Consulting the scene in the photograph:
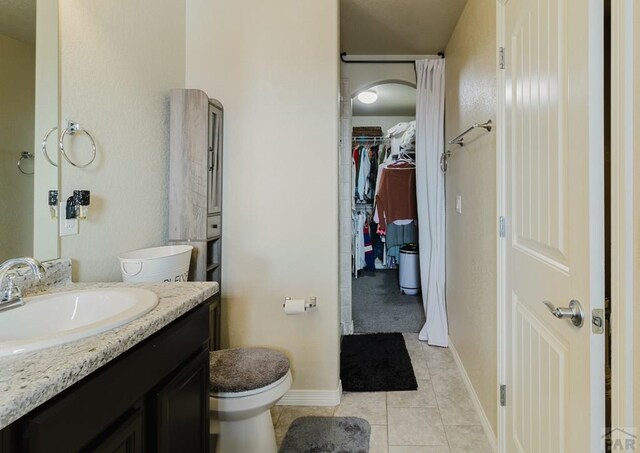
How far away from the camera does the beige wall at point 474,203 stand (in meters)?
1.64

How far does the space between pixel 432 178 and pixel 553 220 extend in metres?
1.87

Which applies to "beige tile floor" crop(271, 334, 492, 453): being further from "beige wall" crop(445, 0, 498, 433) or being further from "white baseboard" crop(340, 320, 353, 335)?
"white baseboard" crop(340, 320, 353, 335)

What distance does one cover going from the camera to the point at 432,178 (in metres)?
2.79

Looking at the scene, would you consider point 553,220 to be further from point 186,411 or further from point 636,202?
point 186,411

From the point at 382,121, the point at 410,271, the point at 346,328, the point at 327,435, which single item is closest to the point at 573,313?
the point at 327,435

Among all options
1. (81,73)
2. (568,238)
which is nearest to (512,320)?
(568,238)

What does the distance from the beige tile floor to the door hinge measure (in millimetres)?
1166

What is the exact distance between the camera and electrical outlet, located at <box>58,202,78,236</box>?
46.8 inches

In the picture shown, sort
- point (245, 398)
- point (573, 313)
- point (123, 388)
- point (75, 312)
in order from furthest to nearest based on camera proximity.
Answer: point (245, 398) → point (75, 312) → point (573, 313) → point (123, 388)

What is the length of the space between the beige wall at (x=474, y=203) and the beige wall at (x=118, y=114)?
5.68 ft

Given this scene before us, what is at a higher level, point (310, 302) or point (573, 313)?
point (573, 313)

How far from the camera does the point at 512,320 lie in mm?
1351

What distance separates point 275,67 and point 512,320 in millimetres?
1837

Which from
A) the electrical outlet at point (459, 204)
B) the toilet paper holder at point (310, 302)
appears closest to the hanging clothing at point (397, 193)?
the electrical outlet at point (459, 204)
